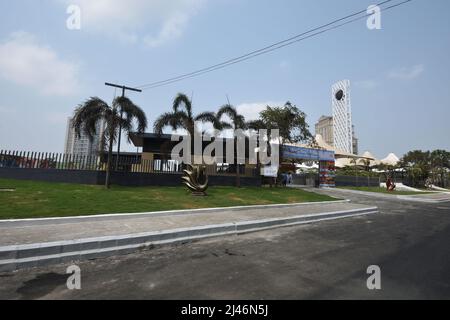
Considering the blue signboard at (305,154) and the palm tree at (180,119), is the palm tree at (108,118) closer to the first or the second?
the palm tree at (180,119)

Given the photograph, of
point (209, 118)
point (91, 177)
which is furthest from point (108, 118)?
→ point (209, 118)

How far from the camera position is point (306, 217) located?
31.3 feet

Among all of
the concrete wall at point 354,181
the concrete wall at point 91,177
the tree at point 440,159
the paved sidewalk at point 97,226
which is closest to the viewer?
the paved sidewalk at point 97,226

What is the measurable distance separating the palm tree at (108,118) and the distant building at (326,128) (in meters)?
112

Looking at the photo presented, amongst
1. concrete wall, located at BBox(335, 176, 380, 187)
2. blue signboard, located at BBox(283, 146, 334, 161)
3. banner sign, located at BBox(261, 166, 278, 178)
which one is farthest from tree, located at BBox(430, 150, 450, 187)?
banner sign, located at BBox(261, 166, 278, 178)

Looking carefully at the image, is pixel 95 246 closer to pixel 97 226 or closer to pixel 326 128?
pixel 97 226

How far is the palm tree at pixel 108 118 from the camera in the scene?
1495cm

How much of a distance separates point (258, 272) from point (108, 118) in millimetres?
14232

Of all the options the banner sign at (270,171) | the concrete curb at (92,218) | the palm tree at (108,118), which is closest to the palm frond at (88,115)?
the palm tree at (108,118)

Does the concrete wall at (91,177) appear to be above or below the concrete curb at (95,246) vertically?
above
